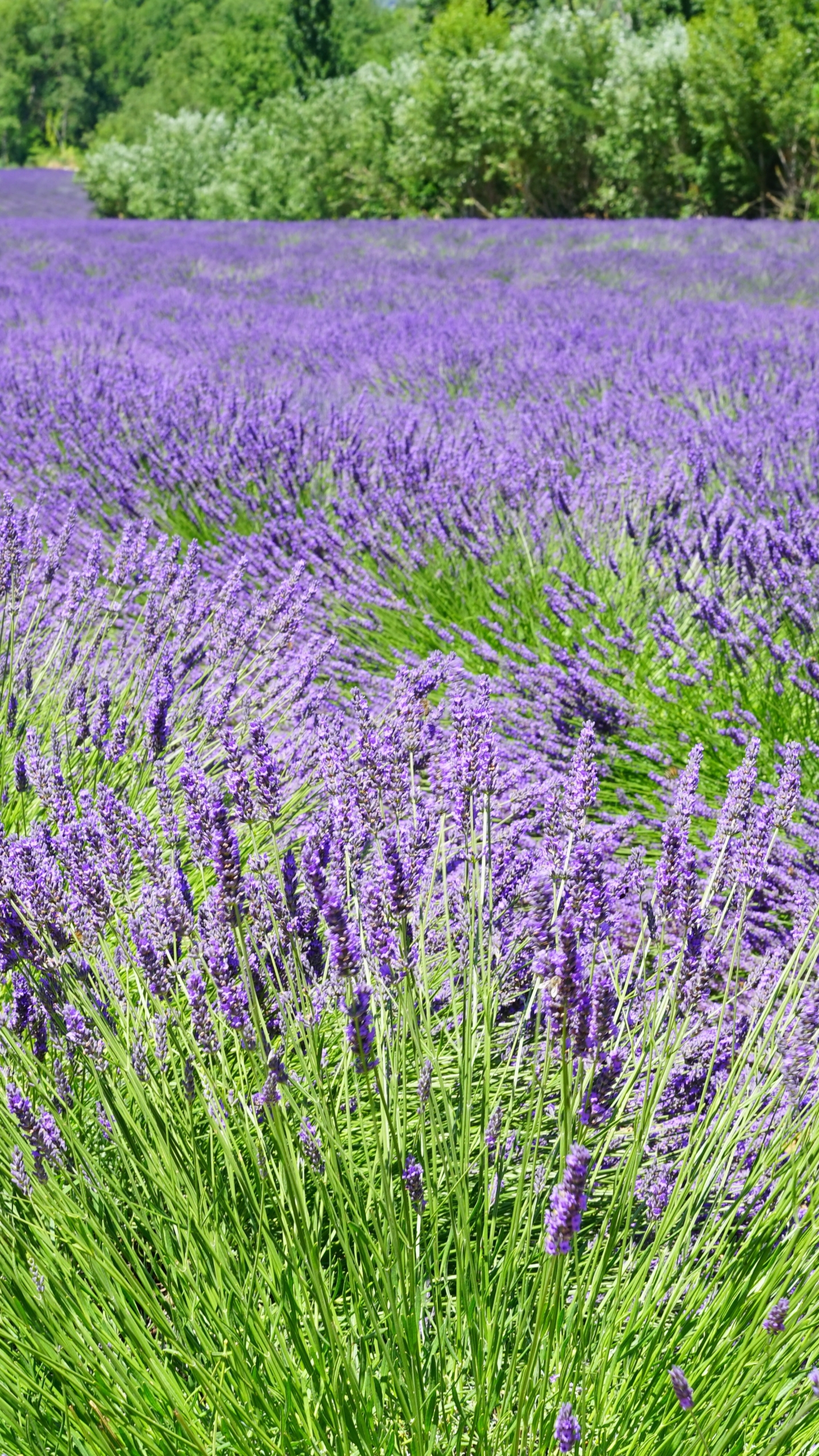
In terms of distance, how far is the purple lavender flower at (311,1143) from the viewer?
1.14m

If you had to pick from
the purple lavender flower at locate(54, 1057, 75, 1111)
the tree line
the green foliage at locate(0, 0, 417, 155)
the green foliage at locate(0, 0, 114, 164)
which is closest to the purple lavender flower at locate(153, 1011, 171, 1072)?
the purple lavender flower at locate(54, 1057, 75, 1111)

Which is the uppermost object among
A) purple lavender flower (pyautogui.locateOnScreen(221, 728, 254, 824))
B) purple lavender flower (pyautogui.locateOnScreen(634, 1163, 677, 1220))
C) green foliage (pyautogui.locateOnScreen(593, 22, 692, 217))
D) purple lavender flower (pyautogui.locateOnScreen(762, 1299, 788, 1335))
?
green foliage (pyautogui.locateOnScreen(593, 22, 692, 217))

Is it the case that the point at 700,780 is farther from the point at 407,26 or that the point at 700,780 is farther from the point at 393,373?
the point at 407,26

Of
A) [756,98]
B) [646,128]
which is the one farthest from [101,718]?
[646,128]

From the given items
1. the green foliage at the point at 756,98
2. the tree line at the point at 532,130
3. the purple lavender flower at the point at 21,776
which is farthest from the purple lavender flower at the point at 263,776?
the tree line at the point at 532,130

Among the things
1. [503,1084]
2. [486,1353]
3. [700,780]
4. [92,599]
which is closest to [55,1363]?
[486,1353]

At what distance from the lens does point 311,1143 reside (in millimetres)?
1185

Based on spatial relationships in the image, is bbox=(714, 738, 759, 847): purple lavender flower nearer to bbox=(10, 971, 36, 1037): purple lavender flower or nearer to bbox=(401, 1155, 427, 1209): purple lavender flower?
bbox=(401, 1155, 427, 1209): purple lavender flower

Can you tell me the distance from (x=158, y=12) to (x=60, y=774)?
7586cm

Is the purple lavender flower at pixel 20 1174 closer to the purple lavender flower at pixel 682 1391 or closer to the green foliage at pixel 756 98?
the purple lavender flower at pixel 682 1391

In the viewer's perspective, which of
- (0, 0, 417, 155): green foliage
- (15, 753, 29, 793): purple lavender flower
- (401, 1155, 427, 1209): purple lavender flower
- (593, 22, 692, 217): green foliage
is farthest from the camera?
(0, 0, 417, 155): green foliage

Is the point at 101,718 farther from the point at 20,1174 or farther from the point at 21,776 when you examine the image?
the point at 20,1174

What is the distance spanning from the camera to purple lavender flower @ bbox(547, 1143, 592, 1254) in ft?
2.72

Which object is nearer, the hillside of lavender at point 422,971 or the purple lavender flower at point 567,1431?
the purple lavender flower at point 567,1431
